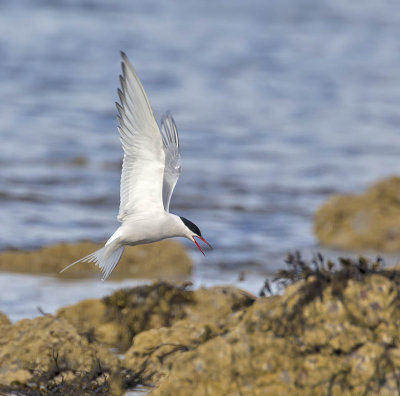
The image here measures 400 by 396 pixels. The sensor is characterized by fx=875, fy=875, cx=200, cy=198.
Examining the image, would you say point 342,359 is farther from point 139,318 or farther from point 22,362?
point 139,318

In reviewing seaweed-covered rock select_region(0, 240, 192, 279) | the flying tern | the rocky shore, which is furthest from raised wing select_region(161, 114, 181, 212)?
seaweed-covered rock select_region(0, 240, 192, 279)

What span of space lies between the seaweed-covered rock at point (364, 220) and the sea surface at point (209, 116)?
268 millimetres

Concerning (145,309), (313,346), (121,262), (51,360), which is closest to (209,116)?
(121,262)

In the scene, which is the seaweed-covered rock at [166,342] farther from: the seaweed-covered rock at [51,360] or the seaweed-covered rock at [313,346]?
the seaweed-covered rock at [313,346]

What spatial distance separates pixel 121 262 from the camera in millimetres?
7973

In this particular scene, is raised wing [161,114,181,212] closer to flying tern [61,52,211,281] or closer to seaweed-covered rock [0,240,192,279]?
flying tern [61,52,211,281]

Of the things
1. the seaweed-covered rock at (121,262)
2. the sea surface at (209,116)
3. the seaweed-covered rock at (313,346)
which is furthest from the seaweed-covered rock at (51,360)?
the seaweed-covered rock at (121,262)

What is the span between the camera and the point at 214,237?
9.59 metres

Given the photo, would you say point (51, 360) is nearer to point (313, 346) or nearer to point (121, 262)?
point (313, 346)

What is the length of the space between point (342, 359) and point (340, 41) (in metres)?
23.3

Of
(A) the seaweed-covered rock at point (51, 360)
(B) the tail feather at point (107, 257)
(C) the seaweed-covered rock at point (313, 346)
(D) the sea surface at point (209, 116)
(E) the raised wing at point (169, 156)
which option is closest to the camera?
(C) the seaweed-covered rock at point (313, 346)

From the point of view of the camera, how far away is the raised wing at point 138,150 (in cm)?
466

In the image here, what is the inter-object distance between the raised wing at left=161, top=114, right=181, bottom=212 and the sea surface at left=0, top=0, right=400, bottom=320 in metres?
1.76

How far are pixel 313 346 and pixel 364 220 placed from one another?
580 cm
